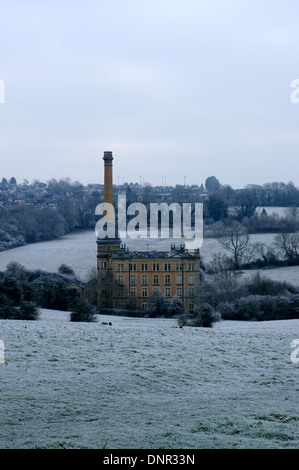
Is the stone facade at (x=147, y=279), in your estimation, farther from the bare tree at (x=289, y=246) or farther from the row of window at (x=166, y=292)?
the bare tree at (x=289, y=246)

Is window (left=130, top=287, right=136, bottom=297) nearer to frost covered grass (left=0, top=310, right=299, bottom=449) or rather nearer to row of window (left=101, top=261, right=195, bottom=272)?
row of window (left=101, top=261, right=195, bottom=272)

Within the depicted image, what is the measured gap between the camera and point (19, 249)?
8256cm

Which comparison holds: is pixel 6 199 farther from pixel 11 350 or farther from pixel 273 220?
pixel 11 350

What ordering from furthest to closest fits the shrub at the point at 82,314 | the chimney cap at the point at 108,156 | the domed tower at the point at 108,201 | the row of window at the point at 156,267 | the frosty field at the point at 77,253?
1. the frosty field at the point at 77,253
2. the chimney cap at the point at 108,156
3. the domed tower at the point at 108,201
4. the row of window at the point at 156,267
5. the shrub at the point at 82,314

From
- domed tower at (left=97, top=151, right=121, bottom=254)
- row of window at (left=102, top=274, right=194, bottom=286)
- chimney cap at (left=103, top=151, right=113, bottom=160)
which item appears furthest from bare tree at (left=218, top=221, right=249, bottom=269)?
row of window at (left=102, top=274, right=194, bottom=286)

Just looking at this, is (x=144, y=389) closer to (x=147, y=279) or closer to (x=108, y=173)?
(x=147, y=279)

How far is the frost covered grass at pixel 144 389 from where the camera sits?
1191cm

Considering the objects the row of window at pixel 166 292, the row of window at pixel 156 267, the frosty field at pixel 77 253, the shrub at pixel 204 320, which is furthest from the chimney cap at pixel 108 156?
the shrub at pixel 204 320

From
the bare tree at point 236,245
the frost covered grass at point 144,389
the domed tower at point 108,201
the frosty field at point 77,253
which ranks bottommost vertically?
the frosty field at point 77,253

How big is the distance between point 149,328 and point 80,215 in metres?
85.7

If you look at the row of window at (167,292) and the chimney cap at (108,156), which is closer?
the row of window at (167,292)

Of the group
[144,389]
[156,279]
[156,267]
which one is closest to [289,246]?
[156,267]

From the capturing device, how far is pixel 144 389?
15539mm

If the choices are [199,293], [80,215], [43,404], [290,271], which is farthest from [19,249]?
[43,404]
